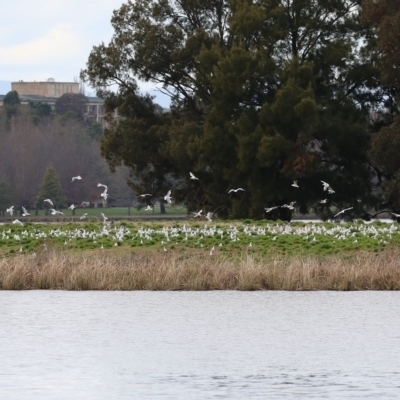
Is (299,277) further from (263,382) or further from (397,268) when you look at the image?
(263,382)

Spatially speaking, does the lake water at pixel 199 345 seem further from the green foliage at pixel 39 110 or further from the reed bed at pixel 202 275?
the green foliage at pixel 39 110

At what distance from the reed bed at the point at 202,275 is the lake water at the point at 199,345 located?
40 cm

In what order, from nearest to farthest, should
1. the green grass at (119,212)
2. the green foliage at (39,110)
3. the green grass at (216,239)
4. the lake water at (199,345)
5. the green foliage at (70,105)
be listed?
1. the lake water at (199,345)
2. the green grass at (216,239)
3. the green grass at (119,212)
4. the green foliage at (39,110)
5. the green foliage at (70,105)

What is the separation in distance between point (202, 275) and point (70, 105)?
372 ft

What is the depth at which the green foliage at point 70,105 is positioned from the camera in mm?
134750

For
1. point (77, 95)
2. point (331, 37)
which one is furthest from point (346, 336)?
point (77, 95)

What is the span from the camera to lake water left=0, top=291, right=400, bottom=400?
14320 millimetres

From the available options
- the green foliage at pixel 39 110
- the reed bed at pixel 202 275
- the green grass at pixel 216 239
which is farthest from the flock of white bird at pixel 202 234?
the green foliage at pixel 39 110

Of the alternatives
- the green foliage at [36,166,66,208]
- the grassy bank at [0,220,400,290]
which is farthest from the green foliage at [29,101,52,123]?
the grassy bank at [0,220,400,290]

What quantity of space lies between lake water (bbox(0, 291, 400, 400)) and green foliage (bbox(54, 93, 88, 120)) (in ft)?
368

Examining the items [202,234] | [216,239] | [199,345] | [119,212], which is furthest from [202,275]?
[119,212]

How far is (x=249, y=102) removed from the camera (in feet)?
154

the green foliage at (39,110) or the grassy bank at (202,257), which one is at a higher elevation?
the green foliage at (39,110)

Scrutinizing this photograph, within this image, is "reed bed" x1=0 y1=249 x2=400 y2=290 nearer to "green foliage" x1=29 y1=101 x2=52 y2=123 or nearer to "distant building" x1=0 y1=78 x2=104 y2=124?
"green foliage" x1=29 y1=101 x2=52 y2=123
